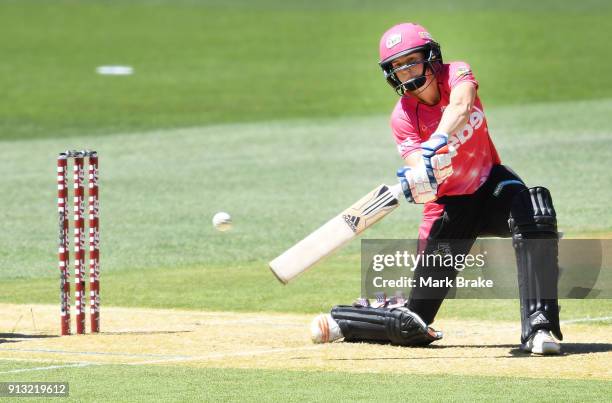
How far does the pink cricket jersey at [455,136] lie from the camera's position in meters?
9.85

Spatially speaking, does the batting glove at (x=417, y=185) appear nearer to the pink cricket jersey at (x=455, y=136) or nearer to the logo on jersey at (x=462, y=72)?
the pink cricket jersey at (x=455, y=136)

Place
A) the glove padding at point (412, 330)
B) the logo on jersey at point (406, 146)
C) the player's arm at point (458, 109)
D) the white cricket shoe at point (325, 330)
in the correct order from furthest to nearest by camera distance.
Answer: the white cricket shoe at point (325, 330), the glove padding at point (412, 330), the logo on jersey at point (406, 146), the player's arm at point (458, 109)

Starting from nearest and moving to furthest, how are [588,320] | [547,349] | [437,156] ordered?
[437,156], [547,349], [588,320]

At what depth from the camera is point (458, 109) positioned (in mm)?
9492

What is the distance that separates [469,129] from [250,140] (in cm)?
1750

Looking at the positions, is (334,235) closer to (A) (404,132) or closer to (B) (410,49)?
(A) (404,132)

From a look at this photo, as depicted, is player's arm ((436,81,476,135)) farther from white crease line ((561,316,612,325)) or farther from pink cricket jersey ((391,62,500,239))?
white crease line ((561,316,612,325))

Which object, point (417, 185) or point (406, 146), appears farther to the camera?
point (406, 146)

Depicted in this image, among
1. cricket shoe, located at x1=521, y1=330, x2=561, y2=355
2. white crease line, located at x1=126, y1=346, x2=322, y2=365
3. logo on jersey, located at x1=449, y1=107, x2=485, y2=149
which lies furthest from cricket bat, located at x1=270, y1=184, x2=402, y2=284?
cricket shoe, located at x1=521, y1=330, x2=561, y2=355

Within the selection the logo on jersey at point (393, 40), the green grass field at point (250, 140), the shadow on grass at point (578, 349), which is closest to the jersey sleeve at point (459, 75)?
the logo on jersey at point (393, 40)

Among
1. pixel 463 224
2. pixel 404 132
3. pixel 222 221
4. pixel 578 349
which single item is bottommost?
pixel 578 349

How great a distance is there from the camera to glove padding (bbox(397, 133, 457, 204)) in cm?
929

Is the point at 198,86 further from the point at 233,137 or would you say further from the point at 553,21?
the point at 553,21

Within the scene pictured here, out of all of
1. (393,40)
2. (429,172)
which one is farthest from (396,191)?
(393,40)
